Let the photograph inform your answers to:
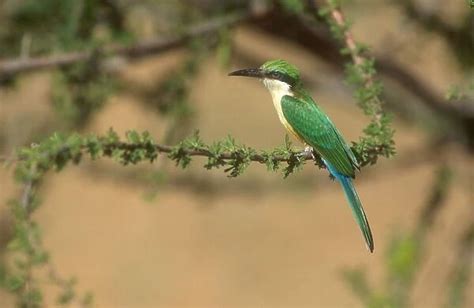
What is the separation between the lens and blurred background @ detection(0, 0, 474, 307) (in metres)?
1.49

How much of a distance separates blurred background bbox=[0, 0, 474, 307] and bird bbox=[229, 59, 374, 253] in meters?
0.11

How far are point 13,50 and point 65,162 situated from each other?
0.91 m

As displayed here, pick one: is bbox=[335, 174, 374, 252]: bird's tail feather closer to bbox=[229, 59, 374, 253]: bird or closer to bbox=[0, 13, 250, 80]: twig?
bbox=[229, 59, 374, 253]: bird

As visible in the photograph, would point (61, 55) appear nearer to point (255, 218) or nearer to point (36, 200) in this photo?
point (36, 200)

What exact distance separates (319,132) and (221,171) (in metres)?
1.44

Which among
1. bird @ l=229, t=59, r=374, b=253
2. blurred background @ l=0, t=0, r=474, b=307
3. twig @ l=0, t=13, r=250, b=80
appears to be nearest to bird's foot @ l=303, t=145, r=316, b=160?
bird @ l=229, t=59, r=374, b=253

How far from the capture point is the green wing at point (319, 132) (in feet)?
2.77

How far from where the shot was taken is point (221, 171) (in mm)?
2318

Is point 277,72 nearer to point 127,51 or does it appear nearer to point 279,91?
point 279,91

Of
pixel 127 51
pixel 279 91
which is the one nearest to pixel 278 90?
pixel 279 91

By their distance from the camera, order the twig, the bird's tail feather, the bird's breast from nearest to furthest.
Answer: the bird's tail feather
the bird's breast
the twig

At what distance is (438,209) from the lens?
1707mm

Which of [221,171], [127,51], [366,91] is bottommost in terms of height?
[366,91]

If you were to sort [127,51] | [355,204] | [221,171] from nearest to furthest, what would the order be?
[355,204], [127,51], [221,171]
